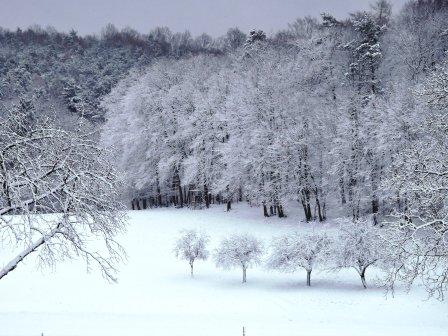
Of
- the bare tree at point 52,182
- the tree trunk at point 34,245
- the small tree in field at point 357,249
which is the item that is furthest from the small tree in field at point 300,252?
the tree trunk at point 34,245

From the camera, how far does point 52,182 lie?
44.9 ft

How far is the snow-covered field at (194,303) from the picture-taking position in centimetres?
1958

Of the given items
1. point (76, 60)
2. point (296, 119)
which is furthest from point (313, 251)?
point (76, 60)

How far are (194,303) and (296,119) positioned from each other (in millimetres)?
21334

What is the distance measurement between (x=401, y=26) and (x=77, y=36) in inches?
4403

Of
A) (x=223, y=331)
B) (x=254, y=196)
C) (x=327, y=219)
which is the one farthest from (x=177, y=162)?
(x=223, y=331)

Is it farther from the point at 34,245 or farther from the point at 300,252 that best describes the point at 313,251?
the point at 34,245

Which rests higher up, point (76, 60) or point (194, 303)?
point (76, 60)

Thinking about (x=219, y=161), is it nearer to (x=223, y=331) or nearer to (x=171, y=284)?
(x=171, y=284)

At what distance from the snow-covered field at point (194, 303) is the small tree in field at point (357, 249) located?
162 cm

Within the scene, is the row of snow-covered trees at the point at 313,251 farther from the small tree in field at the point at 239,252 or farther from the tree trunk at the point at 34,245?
the tree trunk at the point at 34,245

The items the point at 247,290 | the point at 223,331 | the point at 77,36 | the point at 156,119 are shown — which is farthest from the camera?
the point at 77,36

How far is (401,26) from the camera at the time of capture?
174ft

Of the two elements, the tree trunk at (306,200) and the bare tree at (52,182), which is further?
the tree trunk at (306,200)
